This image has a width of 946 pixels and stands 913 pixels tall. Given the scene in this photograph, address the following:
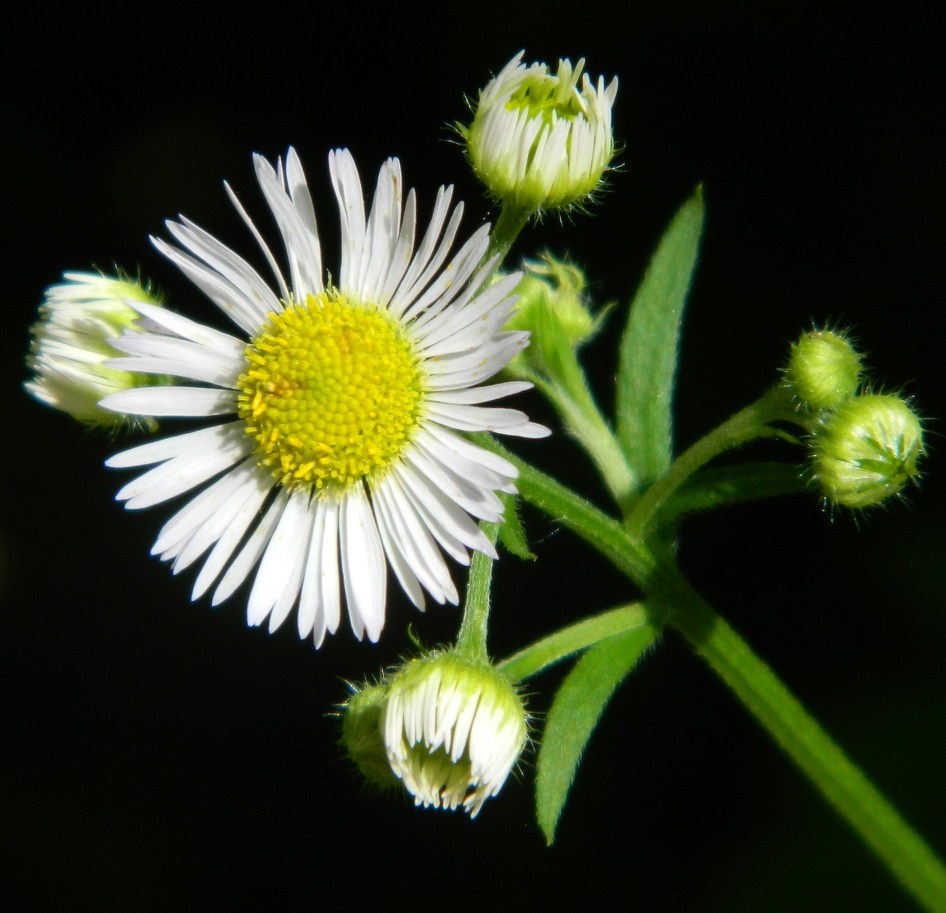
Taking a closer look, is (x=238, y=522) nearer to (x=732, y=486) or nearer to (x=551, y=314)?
(x=551, y=314)

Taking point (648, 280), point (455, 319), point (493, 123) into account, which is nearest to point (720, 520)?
point (648, 280)

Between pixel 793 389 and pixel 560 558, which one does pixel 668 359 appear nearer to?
pixel 793 389

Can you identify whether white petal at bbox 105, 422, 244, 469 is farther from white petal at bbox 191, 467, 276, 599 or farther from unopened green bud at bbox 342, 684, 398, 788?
unopened green bud at bbox 342, 684, 398, 788

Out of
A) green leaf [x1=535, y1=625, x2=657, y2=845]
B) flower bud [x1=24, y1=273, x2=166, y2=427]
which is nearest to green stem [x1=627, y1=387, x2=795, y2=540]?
green leaf [x1=535, y1=625, x2=657, y2=845]

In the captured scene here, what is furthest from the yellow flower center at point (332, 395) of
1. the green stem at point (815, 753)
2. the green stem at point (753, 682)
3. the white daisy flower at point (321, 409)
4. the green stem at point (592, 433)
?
the green stem at point (815, 753)

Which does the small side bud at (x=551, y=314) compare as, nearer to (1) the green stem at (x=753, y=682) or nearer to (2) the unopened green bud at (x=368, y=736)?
(1) the green stem at (x=753, y=682)
